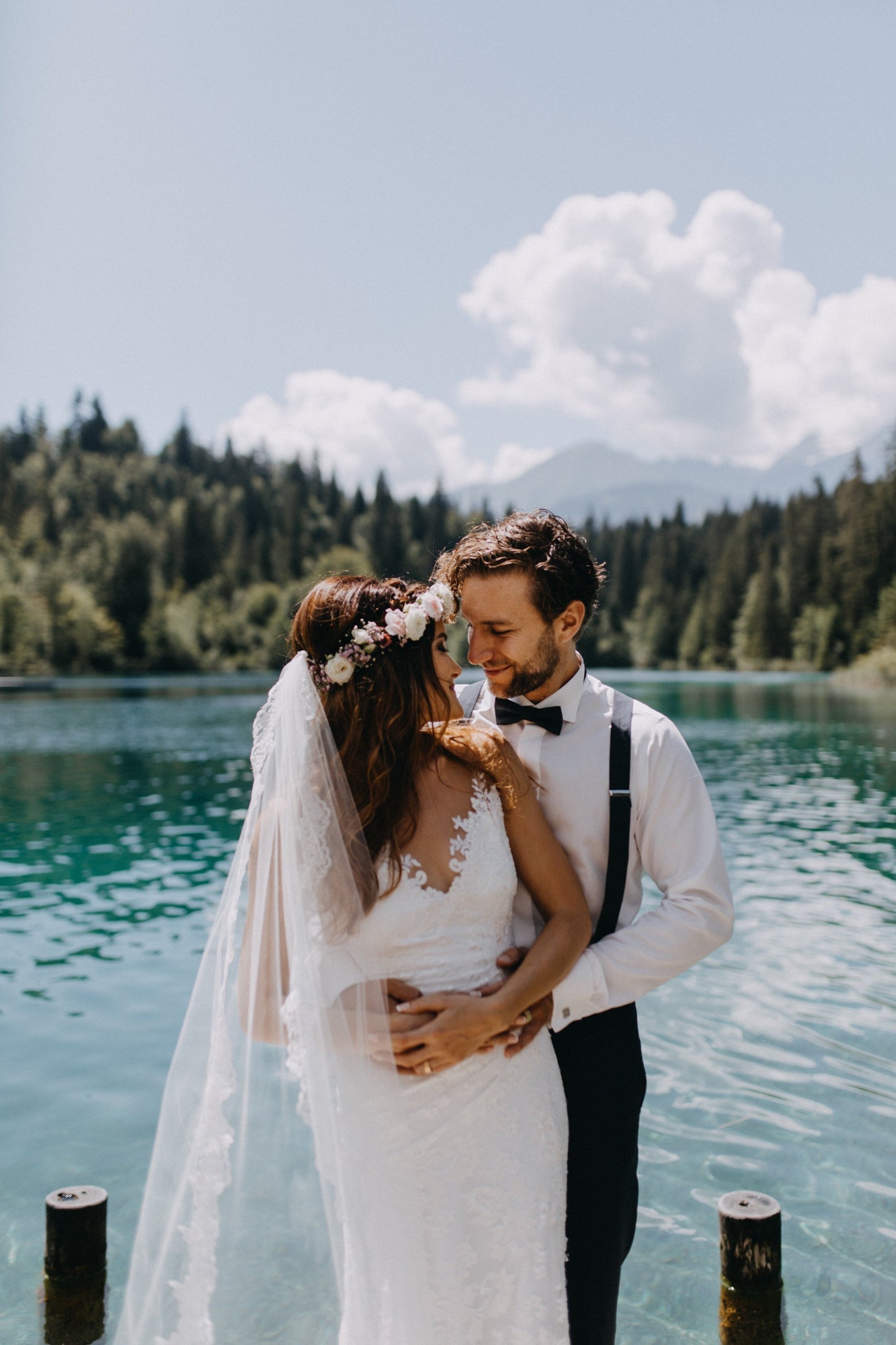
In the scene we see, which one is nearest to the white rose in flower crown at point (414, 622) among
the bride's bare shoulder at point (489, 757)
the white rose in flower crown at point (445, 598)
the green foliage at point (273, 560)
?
the white rose in flower crown at point (445, 598)

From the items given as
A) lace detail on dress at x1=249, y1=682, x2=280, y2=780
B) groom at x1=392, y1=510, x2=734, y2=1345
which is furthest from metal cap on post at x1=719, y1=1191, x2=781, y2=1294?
lace detail on dress at x1=249, y1=682, x2=280, y2=780

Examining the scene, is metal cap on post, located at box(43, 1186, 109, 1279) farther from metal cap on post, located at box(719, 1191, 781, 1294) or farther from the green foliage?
the green foliage

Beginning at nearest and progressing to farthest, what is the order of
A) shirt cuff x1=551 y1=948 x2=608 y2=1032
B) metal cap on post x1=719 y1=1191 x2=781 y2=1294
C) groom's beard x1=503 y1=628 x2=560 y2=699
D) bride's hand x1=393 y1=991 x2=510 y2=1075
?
bride's hand x1=393 y1=991 x2=510 y2=1075 → shirt cuff x1=551 y1=948 x2=608 y2=1032 → groom's beard x1=503 y1=628 x2=560 y2=699 → metal cap on post x1=719 y1=1191 x2=781 y2=1294

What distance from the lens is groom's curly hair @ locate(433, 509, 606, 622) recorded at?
111 inches

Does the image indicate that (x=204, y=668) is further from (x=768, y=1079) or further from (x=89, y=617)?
(x=768, y=1079)

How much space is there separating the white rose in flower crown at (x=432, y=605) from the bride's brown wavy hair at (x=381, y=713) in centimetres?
2

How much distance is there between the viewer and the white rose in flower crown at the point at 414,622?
2.53 meters

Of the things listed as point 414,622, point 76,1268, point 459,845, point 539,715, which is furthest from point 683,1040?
point 414,622

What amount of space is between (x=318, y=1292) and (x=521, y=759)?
11.5 ft

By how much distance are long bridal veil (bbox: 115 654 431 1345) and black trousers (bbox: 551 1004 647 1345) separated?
44 cm

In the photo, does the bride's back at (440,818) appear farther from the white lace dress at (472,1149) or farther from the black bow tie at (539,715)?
the black bow tie at (539,715)

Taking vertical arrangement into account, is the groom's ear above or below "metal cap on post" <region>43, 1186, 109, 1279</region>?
above

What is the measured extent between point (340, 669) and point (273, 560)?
11018 centimetres

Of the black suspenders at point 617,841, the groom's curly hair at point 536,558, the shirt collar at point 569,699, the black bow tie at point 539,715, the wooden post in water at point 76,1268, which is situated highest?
the groom's curly hair at point 536,558
